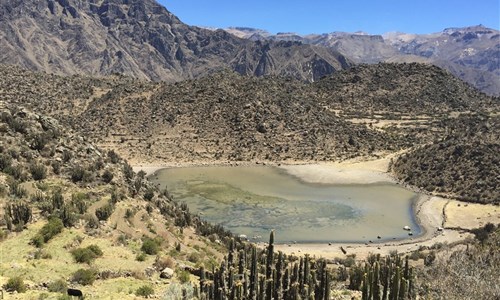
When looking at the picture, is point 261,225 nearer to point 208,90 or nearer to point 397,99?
point 208,90

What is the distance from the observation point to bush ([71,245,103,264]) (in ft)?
62.3

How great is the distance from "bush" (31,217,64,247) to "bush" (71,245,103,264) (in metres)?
1.46

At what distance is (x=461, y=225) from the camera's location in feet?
143

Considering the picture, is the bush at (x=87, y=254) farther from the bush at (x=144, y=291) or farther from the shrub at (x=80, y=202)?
the shrub at (x=80, y=202)

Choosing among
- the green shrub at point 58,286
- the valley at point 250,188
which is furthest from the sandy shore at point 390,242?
the green shrub at point 58,286

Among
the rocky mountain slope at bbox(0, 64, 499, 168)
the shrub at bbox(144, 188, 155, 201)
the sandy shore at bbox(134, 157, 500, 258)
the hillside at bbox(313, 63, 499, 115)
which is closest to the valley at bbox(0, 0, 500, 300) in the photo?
the shrub at bbox(144, 188, 155, 201)

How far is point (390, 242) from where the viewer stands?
128ft

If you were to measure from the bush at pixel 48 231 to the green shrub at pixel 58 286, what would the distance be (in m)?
3.56

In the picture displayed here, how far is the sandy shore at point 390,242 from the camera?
120ft

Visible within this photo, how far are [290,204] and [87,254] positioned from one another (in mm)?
33069

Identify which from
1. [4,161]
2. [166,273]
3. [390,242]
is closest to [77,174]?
[4,161]

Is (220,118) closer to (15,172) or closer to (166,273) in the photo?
(15,172)

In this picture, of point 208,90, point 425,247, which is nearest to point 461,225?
point 425,247

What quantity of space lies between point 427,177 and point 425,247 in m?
26.1
